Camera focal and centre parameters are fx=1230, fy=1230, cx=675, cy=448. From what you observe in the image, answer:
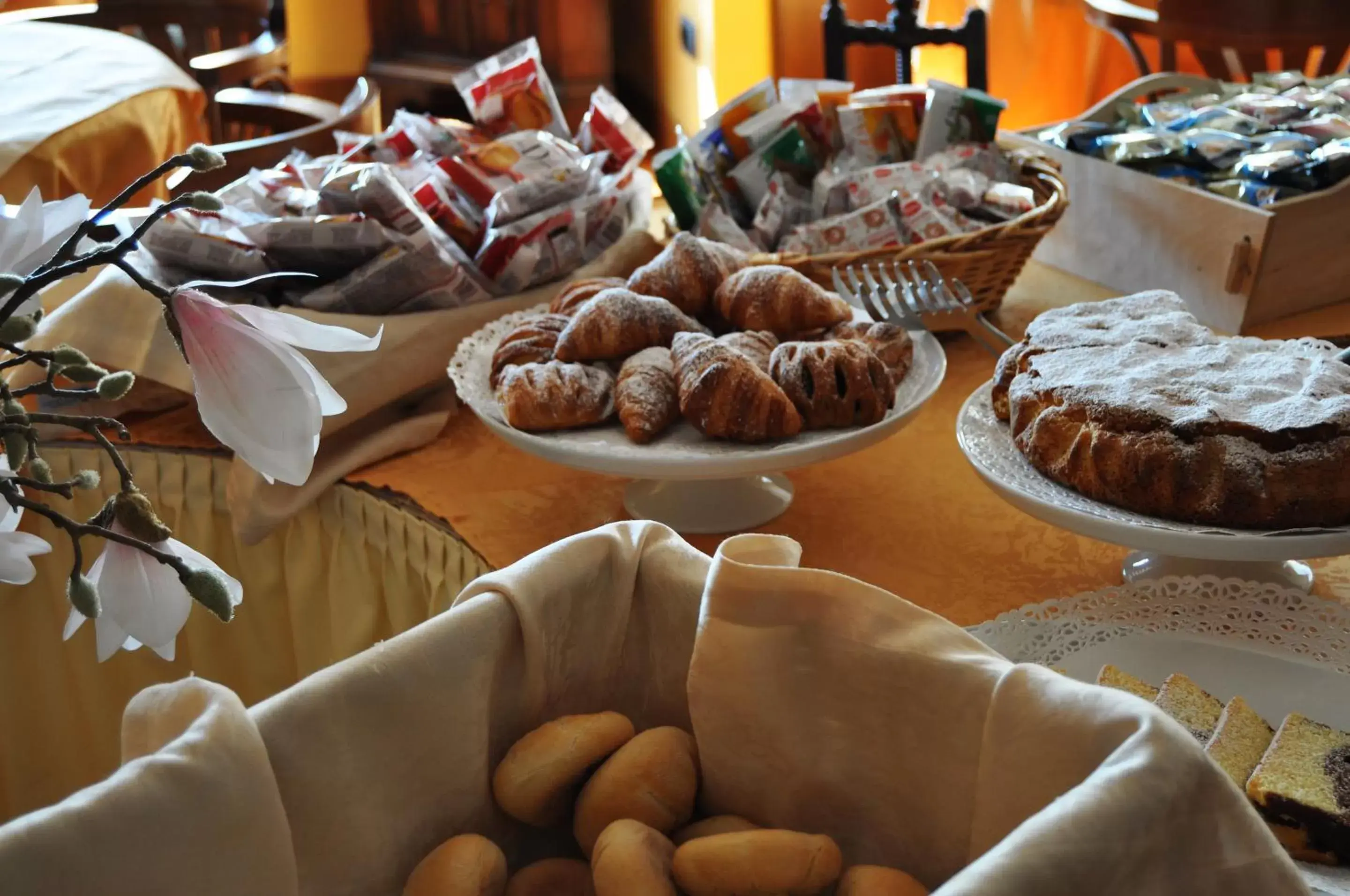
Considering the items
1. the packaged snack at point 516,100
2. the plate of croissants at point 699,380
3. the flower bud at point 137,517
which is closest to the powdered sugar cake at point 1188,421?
the plate of croissants at point 699,380

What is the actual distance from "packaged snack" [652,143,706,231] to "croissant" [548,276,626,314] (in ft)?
0.74

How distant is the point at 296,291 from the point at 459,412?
189mm

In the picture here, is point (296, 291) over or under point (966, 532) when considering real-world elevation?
over

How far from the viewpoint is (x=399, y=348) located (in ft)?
3.63

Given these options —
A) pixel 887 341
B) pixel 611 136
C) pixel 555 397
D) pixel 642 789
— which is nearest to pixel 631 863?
pixel 642 789

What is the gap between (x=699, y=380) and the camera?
2.85ft

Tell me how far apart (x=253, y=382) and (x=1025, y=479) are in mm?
527

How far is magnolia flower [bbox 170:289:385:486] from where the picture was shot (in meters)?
0.36

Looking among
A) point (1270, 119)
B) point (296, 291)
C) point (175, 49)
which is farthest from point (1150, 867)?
point (175, 49)

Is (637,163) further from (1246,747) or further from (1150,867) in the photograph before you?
(1150,867)

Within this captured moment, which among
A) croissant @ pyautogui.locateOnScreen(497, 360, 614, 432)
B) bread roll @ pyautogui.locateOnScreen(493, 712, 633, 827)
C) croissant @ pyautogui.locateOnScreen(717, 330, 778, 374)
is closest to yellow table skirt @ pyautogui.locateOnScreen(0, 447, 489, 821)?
croissant @ pyautogui.locateOnScreen(497, 360, 614, 432)

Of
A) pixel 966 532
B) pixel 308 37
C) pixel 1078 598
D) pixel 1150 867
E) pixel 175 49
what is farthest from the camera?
pixel 308 37

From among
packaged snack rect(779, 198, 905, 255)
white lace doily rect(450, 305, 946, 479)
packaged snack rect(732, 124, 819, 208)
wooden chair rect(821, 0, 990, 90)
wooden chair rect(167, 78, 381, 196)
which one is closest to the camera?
white lace doily rect(450, 305, 946, 479)

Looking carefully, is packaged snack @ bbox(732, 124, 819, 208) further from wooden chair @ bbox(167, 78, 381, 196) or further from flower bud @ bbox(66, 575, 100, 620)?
flower bud @ bbox(66, 575, 100, 620)
